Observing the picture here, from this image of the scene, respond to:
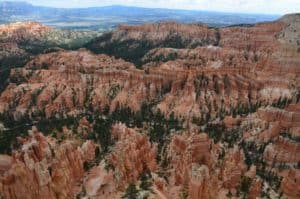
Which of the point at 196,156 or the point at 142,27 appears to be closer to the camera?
the point at 196,156

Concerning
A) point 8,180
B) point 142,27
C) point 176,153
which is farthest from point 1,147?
point 142,27

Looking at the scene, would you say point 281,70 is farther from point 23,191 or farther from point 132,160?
point 23,191

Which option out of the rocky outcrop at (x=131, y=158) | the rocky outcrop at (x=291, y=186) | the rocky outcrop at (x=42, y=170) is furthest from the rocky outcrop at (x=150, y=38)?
the rocky outcrop at (x=291, y=186)

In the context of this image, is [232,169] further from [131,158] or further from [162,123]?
[162,123]

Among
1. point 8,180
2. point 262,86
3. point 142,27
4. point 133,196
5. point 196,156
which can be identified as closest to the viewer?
point 8,180

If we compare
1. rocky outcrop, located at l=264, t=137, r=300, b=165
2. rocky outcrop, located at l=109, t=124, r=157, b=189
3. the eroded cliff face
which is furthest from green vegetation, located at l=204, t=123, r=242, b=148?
rocky outcrop, located at l=109, t=124, r=157, b=189

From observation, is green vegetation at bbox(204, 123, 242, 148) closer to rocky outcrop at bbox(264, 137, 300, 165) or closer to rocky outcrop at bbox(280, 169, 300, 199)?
rocky outcrop at bbox(264, 137, 300, 165)

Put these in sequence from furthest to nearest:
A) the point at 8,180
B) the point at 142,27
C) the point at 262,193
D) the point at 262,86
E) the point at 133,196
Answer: the point at 142,27, the point at 262,86, the point at 262,193, the point at 133,196, the point at 8,180
